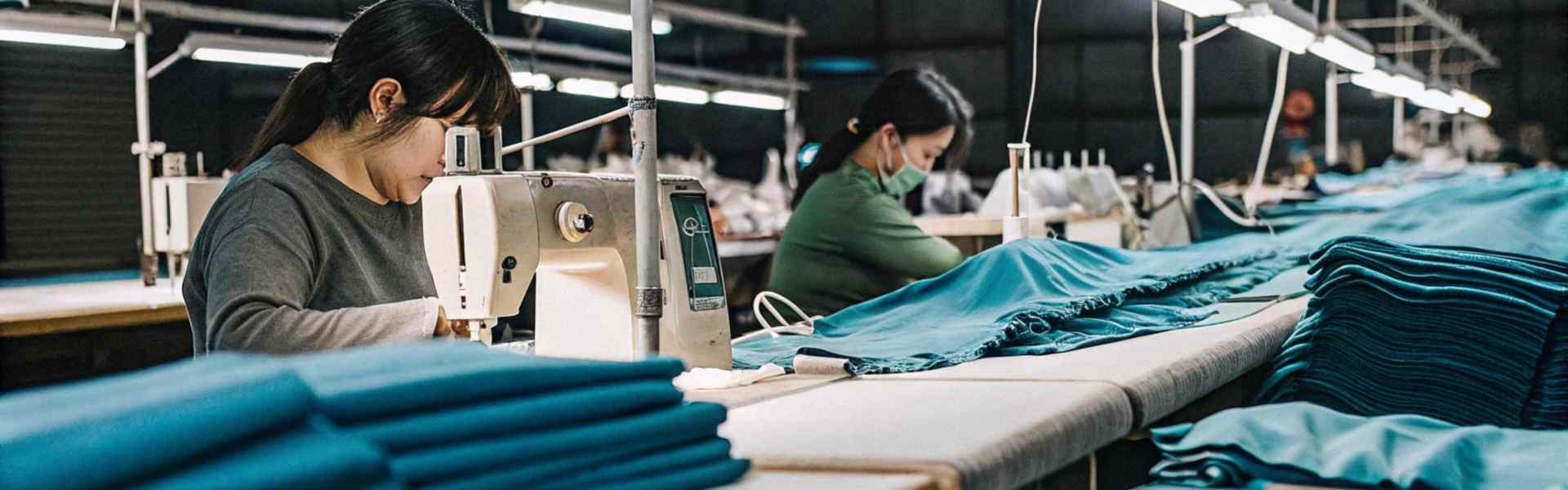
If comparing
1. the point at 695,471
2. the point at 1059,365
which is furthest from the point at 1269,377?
the point at 695,471

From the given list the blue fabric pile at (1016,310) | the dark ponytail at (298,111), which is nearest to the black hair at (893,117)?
the blue fabric pile at (1016,310)

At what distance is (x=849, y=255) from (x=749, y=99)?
5.14m

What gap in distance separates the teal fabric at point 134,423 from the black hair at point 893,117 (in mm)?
2583

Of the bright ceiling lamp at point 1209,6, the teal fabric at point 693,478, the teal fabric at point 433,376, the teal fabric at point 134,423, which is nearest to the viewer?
the teal fabric at point 134,423

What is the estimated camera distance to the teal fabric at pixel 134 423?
1.84ft

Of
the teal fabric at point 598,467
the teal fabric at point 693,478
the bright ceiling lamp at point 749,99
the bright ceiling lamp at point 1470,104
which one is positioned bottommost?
the teal fabric at point 693,478

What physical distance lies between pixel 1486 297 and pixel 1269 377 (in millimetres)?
268

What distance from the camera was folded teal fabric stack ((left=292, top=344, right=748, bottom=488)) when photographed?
70 centimetres

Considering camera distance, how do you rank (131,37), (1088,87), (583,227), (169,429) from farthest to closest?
(1088,87) < (131,37) < (583,227) < (169,429)

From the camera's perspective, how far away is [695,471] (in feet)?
2.81

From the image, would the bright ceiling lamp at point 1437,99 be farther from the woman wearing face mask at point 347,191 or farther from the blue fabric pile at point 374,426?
the blue fabric pile at point 374,426

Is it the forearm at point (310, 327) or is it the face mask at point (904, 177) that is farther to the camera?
the face mask at point (904, 177)

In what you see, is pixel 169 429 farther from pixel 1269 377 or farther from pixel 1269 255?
pixel 1269 255

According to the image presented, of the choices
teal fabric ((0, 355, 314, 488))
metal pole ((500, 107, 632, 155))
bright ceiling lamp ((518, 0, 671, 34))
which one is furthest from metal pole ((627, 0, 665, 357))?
bright ceiling lamp ((518, 0, 671, 34))
